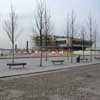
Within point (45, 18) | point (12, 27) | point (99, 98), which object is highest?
point (45, 18)

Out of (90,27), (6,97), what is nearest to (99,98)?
(6,97)

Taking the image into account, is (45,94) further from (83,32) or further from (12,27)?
(83,32)

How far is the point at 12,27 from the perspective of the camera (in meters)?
20.9

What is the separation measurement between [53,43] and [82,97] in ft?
310

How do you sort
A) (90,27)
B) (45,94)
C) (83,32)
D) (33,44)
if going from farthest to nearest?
1. (33,44)
2. (83,32)
3. (90,27)
4. (45,94)

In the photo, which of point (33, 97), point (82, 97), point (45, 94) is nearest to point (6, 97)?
point (33, 97)

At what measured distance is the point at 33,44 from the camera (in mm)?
96062

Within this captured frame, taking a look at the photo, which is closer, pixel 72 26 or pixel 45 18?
pixel 45 18

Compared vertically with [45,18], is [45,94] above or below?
below

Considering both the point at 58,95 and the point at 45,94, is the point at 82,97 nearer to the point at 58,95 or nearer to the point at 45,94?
the point at 58,95

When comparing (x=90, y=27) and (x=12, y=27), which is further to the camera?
(x=90, y=27)

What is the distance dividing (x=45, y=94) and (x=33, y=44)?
8909 cm

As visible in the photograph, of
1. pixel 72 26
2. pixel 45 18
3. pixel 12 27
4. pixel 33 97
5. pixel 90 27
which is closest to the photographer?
pixel 33 97

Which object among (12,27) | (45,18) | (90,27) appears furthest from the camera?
(90,27)
